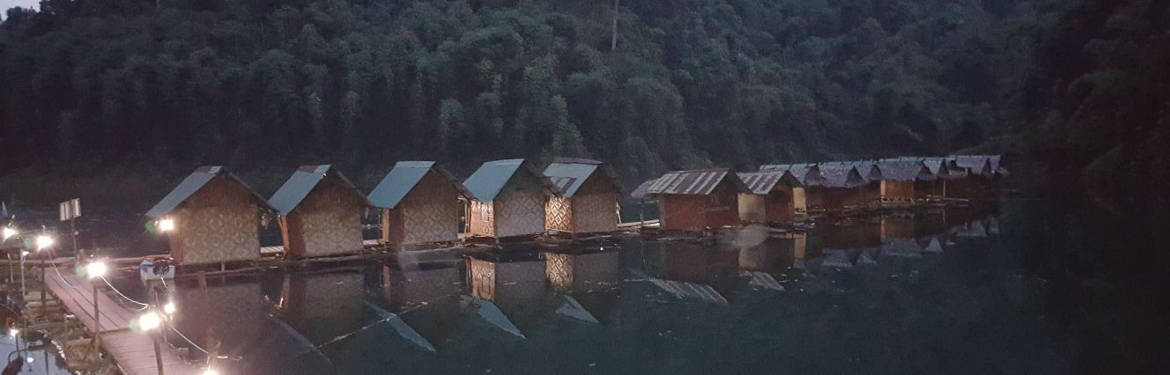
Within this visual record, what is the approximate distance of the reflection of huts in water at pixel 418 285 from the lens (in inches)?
607

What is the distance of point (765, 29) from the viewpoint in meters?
72.4

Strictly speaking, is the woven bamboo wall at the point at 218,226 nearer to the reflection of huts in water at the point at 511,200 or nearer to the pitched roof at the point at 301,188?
the pitched roof at the point at 301,188

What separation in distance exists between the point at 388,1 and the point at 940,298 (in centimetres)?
4417

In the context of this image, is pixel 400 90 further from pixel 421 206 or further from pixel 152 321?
pixel 152 321

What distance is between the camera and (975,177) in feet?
140

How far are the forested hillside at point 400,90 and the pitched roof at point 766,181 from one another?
57.7 ft

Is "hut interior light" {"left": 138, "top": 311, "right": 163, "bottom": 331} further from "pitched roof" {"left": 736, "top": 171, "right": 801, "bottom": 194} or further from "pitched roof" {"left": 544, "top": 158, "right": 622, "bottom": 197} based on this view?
"pitched roof" {"left": 736, "top": 171, "right": 801, "bottom": 194}

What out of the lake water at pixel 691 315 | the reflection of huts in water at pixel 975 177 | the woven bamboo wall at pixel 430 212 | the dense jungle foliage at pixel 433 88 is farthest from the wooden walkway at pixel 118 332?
the reflection of huts in water at pixel 975 177

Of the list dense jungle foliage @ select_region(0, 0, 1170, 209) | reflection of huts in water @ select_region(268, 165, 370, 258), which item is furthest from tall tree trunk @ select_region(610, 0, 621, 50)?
reflection of huts in water @ select_region(268, 165, 370, 258)

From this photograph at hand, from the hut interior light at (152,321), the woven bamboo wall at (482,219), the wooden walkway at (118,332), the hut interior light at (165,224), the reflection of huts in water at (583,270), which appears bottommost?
the reflection of huts in water at (583,270)

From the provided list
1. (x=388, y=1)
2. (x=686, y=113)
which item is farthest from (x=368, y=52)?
(x=686, y=113)

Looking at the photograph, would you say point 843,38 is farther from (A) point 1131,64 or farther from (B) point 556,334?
(B) point 556,334

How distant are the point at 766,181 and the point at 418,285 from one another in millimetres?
15729

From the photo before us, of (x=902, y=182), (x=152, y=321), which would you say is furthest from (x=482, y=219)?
(x=902, y=182)
